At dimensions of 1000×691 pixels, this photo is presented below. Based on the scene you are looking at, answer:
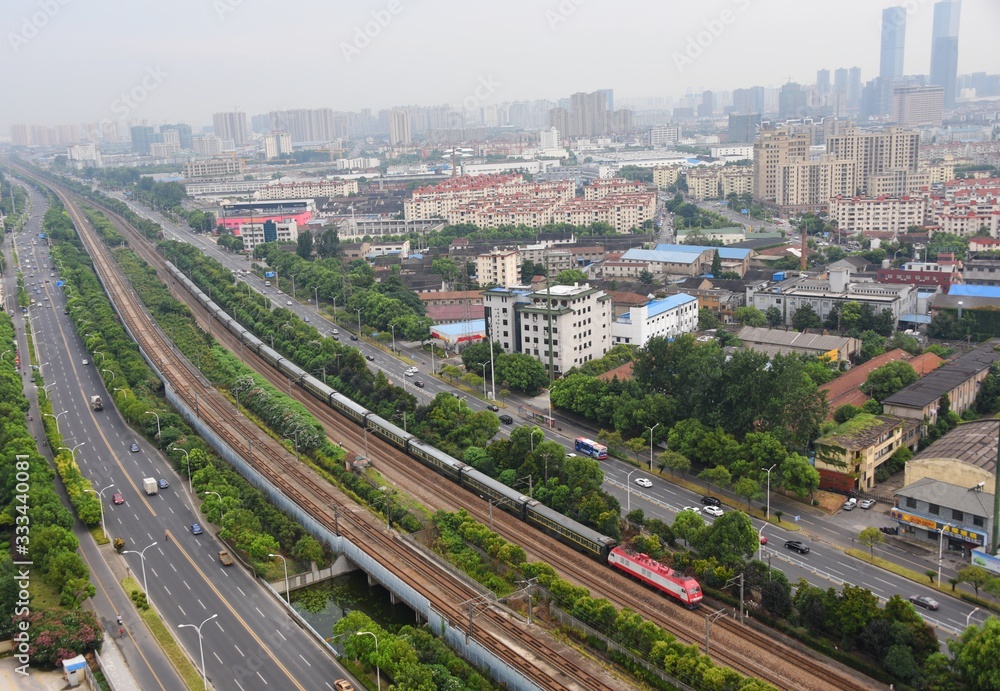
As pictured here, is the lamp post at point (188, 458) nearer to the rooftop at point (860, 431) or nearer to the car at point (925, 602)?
the rooftop at point (860, 431)

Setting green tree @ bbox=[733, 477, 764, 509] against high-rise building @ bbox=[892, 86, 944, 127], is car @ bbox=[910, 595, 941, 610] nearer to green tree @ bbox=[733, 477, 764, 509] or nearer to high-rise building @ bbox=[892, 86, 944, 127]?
green tree @ bbox=[733, 477, 764, 509]

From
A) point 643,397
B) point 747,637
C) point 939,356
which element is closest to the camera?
point 747,637

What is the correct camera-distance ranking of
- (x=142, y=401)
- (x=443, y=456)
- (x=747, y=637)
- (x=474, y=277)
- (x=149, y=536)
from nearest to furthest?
(x=747, y=637), (x=149, y=536), (x=443, y=456), (x=142, y=401), (x=474, y=277)

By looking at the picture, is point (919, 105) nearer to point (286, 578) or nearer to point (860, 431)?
point (860, 431)

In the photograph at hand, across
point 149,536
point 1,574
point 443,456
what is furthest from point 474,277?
point 1,574

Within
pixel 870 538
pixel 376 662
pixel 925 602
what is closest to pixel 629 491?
pixel 870 538

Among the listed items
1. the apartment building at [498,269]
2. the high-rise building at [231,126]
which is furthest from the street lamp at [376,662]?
the high-rise building at [231,126]

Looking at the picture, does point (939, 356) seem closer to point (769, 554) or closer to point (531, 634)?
point (769, 554)
